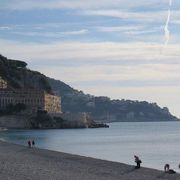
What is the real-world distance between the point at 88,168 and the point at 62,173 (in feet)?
18.2

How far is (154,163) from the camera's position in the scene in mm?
56250

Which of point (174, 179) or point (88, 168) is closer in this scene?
point (174, 179)

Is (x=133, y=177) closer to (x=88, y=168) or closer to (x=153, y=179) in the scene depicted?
(x=153, y=179)

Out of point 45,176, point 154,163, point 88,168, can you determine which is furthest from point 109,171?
point 154,163

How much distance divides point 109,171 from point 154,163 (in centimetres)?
1770

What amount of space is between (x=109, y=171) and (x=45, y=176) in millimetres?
7706

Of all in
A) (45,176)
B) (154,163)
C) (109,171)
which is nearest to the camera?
(45,176)

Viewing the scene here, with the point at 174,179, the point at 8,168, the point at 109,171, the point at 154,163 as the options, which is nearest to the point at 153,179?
the point at 174,179

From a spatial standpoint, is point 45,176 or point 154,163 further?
point 154,163

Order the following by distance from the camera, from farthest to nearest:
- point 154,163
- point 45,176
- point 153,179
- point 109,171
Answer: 1. point 154,163
2. point 109,171
3. point 153,179
4. point 45,176

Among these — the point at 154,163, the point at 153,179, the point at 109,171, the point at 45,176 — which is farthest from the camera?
the point at 154,163

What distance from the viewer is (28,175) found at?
3266cm

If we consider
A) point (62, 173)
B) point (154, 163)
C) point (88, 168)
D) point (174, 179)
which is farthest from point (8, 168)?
point (154, 163)

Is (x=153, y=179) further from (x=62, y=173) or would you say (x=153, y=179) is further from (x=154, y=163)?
(x=154, y=163)
